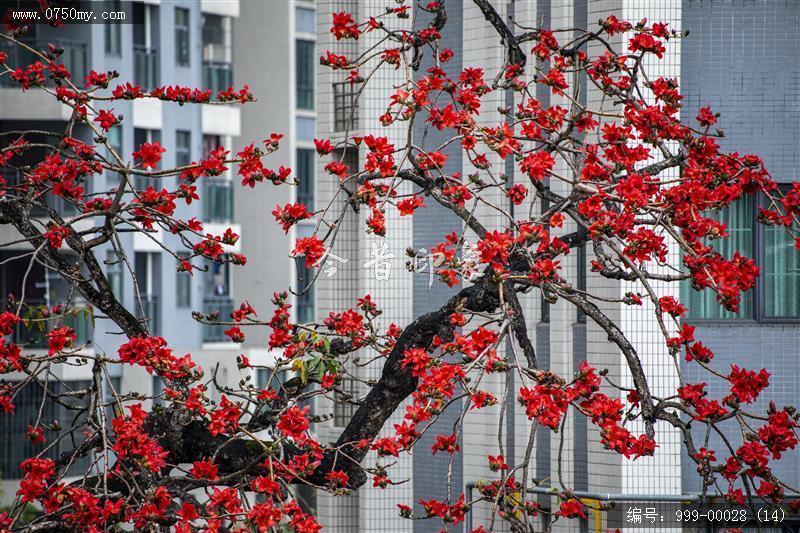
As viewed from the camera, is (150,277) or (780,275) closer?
(780,275)

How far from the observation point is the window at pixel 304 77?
2852 centimetres

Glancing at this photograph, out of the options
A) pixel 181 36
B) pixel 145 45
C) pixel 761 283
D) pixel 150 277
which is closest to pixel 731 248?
pixel 761 283

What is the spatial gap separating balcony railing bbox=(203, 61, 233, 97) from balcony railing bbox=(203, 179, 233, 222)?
1786 millimetres

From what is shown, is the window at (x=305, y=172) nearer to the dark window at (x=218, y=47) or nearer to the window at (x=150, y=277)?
the dark window at (x=218, y=47)

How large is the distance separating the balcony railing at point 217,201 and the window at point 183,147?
2.66 feet

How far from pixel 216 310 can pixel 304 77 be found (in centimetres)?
669


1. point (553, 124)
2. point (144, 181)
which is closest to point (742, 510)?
point (553, 124)

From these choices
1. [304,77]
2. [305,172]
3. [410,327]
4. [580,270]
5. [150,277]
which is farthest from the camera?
[304,77]

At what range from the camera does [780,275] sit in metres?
8.68

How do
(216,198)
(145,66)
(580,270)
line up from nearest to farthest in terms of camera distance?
(580,270) < (145,66) < (216,198)

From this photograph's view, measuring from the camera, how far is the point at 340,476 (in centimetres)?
547

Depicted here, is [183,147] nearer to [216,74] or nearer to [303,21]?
[216,74]

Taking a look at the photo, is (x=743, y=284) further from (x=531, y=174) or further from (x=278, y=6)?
(x=278, y=6)

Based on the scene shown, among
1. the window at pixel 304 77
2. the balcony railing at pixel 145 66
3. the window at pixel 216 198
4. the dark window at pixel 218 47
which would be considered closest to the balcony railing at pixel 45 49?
the balcony railing at pixel 145 66
